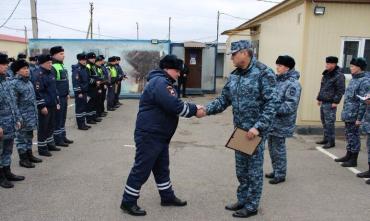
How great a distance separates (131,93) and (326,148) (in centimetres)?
1048

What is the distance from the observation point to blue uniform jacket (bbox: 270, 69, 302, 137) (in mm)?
5637

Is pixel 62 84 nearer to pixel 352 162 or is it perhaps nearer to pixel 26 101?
pixel 26 101

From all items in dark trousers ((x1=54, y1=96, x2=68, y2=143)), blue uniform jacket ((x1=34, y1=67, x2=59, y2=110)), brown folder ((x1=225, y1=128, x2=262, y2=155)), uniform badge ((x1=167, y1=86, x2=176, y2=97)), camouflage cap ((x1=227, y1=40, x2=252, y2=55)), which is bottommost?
dark trousers ((x1=54, y1=96, x2=68, y2=143))

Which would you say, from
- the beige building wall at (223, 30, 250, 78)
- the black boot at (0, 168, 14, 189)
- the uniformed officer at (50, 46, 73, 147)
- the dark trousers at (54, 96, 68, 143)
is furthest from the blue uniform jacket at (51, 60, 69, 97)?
the beige building wall at (223, 30, 250, 78)

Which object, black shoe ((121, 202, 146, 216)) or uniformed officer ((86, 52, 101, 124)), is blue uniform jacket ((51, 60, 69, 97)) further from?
black shoe ((121, 202, 146, 216))

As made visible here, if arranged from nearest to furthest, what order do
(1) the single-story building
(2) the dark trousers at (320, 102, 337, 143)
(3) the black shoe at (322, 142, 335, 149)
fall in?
1. (2) the dark trousers at (320, 102, 337, 143)
2. (3) the black shoe at (322, 142, 335, 149)
3. (1) the single-story building

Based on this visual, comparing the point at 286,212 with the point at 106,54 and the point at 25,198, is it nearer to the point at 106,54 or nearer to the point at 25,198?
the point at 25,198

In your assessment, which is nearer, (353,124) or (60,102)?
(353,124)

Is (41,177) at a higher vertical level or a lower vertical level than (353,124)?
lower

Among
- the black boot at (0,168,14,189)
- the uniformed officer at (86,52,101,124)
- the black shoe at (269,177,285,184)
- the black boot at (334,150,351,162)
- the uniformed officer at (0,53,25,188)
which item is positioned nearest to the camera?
the uniformed officer at (0,53,25,188)

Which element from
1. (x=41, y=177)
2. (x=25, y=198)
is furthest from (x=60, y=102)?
(x=25, y=198)

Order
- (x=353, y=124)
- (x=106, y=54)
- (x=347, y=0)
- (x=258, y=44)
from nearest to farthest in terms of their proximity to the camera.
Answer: (x=353, y=124), (x=347, y=0), (x=258, y=44), (x=106, y=54)

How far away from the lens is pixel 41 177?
6004 millimetres

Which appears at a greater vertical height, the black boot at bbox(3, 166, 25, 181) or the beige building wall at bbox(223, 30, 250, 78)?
the beige building wall at bbox(223, 30, 250, 78)
